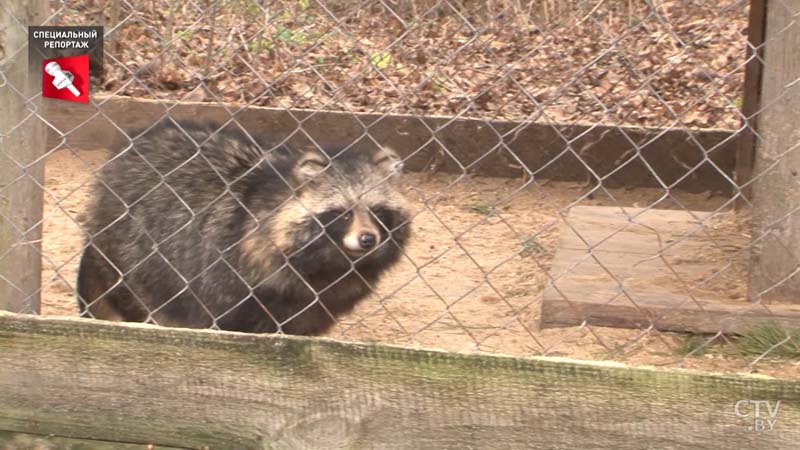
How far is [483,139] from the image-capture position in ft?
22.8

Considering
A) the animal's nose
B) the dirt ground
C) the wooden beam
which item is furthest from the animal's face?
the wooden beam

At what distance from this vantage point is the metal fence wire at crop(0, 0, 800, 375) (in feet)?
12.7

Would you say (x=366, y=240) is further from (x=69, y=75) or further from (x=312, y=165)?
(x=69, y=75)

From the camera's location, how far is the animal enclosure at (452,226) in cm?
282

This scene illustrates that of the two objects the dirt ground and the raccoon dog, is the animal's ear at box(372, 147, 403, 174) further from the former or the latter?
the dirt ground

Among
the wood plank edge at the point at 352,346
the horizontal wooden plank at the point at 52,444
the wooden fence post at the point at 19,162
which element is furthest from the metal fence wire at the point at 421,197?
the horizontal wooden plank at the point at 52,444

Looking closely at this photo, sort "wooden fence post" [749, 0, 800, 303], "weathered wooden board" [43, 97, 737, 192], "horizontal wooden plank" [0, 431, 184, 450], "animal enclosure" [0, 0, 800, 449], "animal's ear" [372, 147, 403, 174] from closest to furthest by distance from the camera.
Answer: "animal enclosure" [0, 0, 800, 449]
"horizontal wooden plank" [0, 431, 184, 450]
"wooden fence post" [749, 0, 800, 303]
"animal's ear" [372, 147, 403, 174]
"weathered wooden board" [43, 97, 737, 192]

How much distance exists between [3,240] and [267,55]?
533cm

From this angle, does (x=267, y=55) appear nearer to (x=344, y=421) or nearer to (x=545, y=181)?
(x=545, y=181)

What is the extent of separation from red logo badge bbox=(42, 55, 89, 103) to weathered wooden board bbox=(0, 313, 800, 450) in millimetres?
627

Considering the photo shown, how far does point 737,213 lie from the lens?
5.72 meters

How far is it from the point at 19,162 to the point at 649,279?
9.14 ft

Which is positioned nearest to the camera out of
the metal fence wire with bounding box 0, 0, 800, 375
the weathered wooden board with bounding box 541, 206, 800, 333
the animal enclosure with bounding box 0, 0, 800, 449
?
the animal enclosure with bounding box 0, 0, 800, 449

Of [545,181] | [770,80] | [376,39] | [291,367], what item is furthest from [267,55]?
[291,367]
